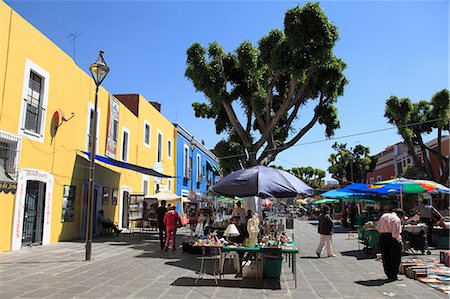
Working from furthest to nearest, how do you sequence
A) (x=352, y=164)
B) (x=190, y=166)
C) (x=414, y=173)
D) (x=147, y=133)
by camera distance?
(x=352, y=164) → (x=190, y=166) → (x=414, y=173) → (x=147, y=133)

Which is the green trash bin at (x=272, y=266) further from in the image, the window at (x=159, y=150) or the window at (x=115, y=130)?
the window at (x=159, y=150)

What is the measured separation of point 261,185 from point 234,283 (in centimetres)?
254

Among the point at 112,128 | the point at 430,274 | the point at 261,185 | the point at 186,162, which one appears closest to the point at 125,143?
the point at 112,128

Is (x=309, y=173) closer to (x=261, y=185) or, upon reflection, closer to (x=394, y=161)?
(x=394, y=161)

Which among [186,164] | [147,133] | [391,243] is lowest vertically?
[391,243]

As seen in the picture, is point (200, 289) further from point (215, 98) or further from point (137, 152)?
point (137, 152)

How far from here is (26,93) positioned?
11062 mm

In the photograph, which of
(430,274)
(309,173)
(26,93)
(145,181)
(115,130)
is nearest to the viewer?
(430,274)

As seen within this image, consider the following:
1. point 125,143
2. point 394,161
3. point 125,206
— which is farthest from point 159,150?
point 394,161

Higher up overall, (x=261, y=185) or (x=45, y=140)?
(x=45, y=140)

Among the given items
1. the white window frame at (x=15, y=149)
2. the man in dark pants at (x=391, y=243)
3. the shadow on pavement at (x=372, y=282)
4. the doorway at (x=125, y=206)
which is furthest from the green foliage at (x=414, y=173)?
the white window frame at (x=15, y=149)

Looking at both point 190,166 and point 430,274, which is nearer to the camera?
point 430,274

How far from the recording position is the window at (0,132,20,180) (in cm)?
1014

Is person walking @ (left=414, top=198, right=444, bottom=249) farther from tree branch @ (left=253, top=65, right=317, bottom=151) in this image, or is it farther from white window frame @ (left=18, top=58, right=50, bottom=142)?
white window frame @ (left=18, top=58, right=50, bottom=142)
